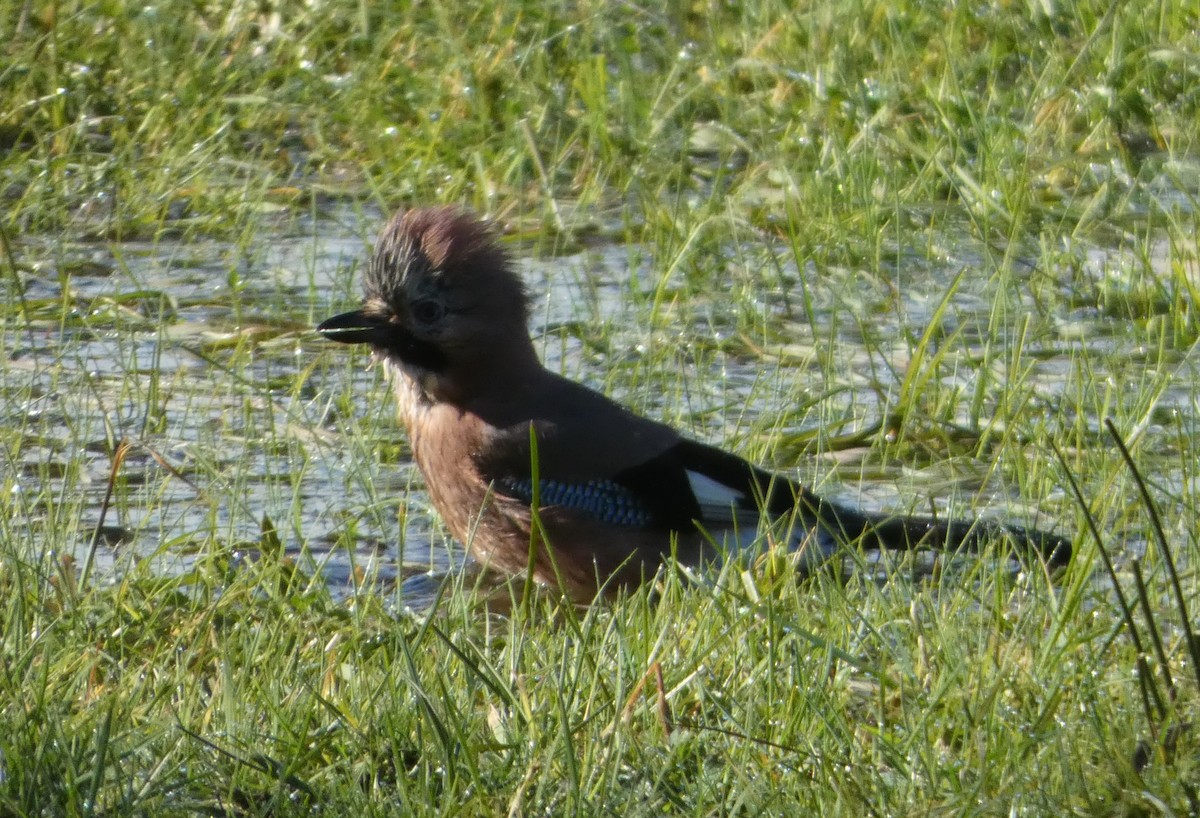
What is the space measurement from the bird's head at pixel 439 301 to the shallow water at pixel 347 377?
28 cm

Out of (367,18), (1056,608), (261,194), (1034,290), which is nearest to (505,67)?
(367,18)

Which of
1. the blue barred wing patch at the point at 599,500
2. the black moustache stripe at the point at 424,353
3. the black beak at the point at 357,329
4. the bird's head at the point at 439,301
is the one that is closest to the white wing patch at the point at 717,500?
the blue barred wing patch at the point at 599,500

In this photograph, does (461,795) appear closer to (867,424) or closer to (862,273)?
(867,424)

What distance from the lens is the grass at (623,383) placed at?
3045 mm

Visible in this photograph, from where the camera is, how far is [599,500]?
4918mm

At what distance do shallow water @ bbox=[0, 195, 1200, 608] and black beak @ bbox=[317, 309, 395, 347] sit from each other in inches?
10.4

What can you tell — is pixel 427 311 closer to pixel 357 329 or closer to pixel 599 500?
pixel 357 329

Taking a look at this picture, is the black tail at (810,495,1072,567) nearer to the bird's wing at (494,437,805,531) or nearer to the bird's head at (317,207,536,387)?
the bird's wing at (494,437,805,531)

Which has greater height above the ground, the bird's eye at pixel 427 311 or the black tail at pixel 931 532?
the bird's eye at pixel 427 311

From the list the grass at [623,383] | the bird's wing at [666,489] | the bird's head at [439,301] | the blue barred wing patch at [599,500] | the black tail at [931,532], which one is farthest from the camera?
the bird's head at [439,301]

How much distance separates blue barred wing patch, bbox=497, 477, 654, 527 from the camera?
4891 millimetres

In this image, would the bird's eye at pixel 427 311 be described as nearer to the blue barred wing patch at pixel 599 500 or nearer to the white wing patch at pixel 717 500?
the blue barred wing patch at pixel 599 500

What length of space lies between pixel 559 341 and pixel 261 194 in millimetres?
1406

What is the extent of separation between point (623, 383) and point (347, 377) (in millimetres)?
794
